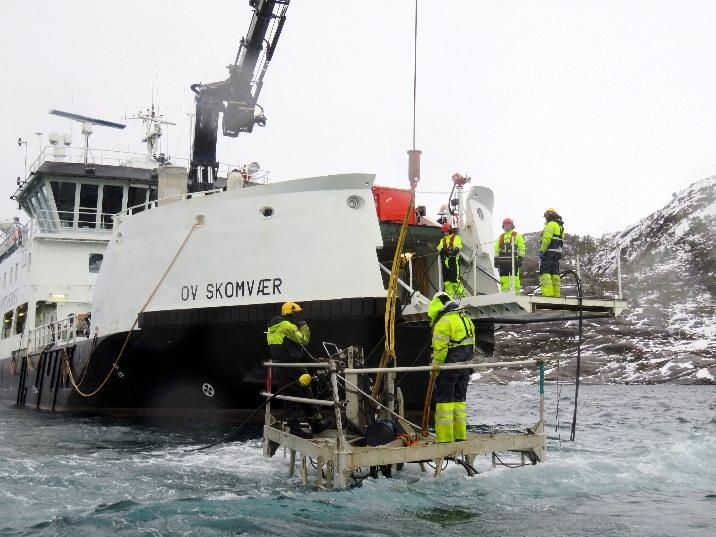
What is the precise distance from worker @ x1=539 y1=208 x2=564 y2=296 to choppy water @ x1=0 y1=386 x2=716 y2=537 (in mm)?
2762

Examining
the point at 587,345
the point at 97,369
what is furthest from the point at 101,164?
the point at 587,345

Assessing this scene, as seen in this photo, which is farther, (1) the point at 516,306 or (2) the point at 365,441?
(1) the point at 516,306

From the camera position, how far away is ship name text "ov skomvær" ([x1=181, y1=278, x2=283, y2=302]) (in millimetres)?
13258

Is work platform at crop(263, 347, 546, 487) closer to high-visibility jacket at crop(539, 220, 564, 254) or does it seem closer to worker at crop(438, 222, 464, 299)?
worker at crop(438, 222, 464, 299)

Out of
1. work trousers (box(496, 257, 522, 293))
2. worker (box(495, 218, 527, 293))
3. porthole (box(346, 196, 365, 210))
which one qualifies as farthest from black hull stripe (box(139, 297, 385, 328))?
work trousers (box(496, 257, 522, 293))

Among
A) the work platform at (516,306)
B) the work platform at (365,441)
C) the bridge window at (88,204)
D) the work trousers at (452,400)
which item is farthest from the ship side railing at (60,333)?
the work trousers at (452,400)

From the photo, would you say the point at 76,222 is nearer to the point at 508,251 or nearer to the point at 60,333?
the point at 60,333

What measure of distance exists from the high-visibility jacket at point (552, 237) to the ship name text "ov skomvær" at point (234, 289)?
4.58 meters

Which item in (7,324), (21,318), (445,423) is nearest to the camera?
(445,423)

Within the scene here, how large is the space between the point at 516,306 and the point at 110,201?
43.7ft

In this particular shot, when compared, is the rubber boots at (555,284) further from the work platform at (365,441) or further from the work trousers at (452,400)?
the work trousers at (452,400)

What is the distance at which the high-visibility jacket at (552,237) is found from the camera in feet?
42.6

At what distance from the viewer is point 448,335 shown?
31.6 ft

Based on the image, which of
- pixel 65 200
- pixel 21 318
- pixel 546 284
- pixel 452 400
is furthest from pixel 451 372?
pixel 21 318
